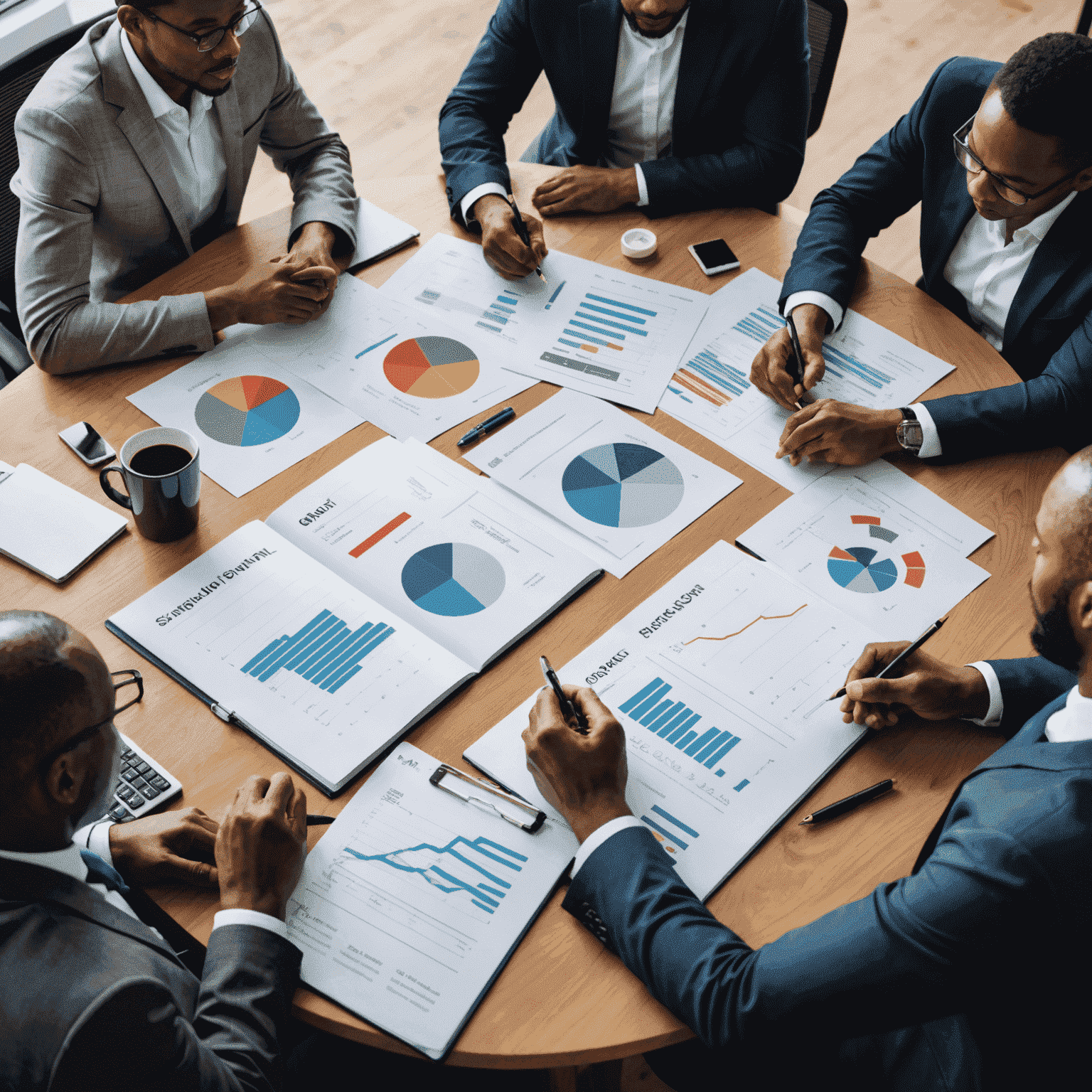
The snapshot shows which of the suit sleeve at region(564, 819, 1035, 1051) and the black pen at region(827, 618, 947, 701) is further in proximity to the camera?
the black pen at region(827, 618, 947, 701)

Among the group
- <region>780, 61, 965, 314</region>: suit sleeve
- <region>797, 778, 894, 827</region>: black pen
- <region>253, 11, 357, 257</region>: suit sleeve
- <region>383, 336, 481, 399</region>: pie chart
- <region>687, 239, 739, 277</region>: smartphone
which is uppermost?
<region>253, 11, 357, 257</region>: suit sleeve

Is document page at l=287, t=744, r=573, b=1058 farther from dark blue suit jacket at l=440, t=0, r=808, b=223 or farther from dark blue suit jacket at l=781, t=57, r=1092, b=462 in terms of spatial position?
dark blue suit jacket at l=440, t=0, r=808, b=223

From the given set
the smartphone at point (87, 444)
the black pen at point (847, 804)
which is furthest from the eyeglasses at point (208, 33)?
the black pen at point (847, 804)

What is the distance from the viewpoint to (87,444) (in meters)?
1.75

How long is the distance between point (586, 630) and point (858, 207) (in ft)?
4.13

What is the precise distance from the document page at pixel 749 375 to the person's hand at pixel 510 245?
384 mm

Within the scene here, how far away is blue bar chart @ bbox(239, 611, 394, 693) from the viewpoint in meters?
1.47

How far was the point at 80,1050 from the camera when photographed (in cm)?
95

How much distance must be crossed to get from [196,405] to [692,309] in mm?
994

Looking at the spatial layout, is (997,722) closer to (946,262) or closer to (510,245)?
(946,262)

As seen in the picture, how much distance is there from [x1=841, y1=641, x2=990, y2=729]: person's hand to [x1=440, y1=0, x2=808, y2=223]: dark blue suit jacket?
1.26 m

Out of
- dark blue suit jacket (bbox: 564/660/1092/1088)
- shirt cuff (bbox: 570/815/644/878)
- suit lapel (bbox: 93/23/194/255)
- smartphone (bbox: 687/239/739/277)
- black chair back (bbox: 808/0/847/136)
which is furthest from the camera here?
black chair back (bbox: 808/0/847/136)

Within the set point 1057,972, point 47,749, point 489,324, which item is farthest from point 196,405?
point 1057,972

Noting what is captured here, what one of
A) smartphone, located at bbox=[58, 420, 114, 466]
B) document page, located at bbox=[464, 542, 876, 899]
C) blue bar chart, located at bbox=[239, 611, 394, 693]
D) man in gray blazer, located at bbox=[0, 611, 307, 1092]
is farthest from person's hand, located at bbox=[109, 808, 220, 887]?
smartphone, located at bbox=[58, 420, 114, 466]
